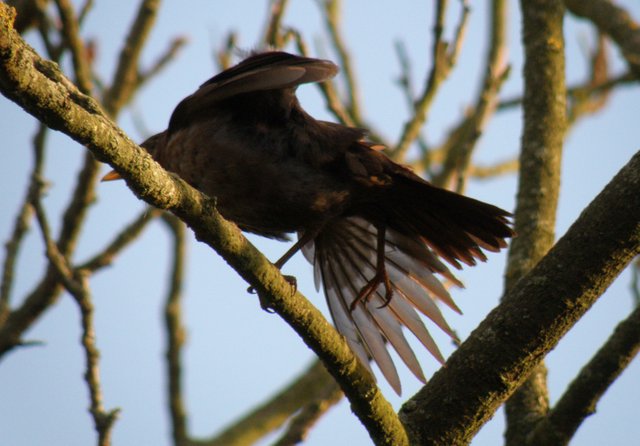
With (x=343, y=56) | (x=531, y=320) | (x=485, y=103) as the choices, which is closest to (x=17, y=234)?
(x=343, y=56)

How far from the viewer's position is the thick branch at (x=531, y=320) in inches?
98.0

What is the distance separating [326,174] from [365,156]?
0.19m

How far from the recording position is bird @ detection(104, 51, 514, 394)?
3580 mm

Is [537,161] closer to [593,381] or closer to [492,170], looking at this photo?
[593,381]

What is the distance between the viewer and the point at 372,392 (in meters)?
2.69

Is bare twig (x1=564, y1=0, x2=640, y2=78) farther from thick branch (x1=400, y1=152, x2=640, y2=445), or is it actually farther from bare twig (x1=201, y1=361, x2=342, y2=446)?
bare twig (x1=201, y1=361, x2=342, y2=446)

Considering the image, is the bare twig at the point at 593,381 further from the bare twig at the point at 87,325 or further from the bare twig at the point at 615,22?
the bare twig at the point at 615,22

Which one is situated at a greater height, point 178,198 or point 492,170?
point 492,170

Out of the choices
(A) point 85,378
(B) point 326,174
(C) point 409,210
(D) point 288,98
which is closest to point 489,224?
(C) point 409,210

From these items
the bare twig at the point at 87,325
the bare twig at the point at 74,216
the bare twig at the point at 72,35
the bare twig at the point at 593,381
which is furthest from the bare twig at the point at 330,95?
the bare twig at the point at 593,381

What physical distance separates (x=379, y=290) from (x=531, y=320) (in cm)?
168

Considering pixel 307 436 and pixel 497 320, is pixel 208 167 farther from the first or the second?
pixel 497 320

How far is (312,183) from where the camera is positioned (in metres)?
3.64

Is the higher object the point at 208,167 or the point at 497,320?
the point at 208,167
